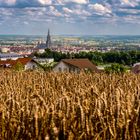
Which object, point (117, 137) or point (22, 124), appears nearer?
point (117, 137)

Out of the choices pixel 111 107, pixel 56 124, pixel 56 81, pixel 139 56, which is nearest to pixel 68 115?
pixel 56 124

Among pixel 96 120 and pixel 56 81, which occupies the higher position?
pixel 96 120

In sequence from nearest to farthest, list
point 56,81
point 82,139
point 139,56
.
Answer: point 82,139, point 56,81, point 139,56

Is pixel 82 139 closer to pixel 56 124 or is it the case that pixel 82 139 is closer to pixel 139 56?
pixel 56 124

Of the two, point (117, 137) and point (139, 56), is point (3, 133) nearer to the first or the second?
point (117, 137)

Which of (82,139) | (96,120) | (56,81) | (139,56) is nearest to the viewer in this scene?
(82,139)

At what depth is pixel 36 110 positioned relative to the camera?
6805 millimetres

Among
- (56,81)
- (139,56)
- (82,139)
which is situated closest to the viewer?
(82,139)

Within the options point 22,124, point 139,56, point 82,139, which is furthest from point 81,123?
point 139,56

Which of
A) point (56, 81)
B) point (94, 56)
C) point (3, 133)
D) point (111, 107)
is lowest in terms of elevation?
point (94, 56)

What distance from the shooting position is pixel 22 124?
23.5 feet

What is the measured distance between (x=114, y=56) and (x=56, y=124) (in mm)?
141396

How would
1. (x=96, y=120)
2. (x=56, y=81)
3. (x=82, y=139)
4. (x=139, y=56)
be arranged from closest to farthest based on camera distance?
(x=82, y=139) < (x=96, y=120) < (x=56, y=81) < (x=139, y=56)

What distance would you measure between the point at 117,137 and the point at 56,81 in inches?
473
